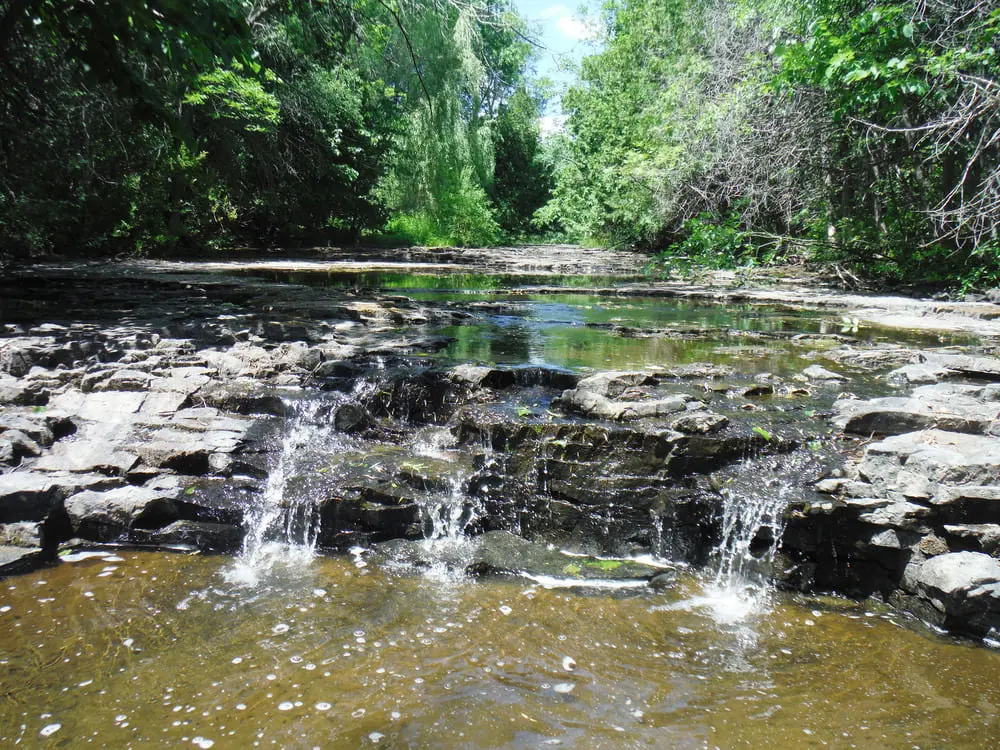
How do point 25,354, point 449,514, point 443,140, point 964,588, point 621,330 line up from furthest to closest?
point 443,140, point 621,330, point 25,354, point 449,514, point 964,588

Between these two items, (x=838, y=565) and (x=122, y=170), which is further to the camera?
(x=122, y=170)

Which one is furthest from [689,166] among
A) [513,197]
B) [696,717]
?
[513,197]

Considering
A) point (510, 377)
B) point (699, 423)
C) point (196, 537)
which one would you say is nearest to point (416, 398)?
point (510, 377)

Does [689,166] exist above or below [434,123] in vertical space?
below

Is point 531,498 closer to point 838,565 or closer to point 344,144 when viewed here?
point 838,565

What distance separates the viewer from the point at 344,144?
22594mm

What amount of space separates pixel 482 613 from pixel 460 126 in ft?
83.8

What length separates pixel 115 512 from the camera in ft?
13.9

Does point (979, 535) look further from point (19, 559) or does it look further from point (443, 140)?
point (443, 140)

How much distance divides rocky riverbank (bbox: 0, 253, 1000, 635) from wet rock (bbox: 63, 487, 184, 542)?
12 mm

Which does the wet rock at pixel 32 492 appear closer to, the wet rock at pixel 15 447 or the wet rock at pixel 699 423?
the wet rock at pixel 15 447

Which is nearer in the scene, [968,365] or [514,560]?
[514,560]

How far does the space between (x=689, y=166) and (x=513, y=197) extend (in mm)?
31611

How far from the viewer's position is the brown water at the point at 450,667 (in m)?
2.63
